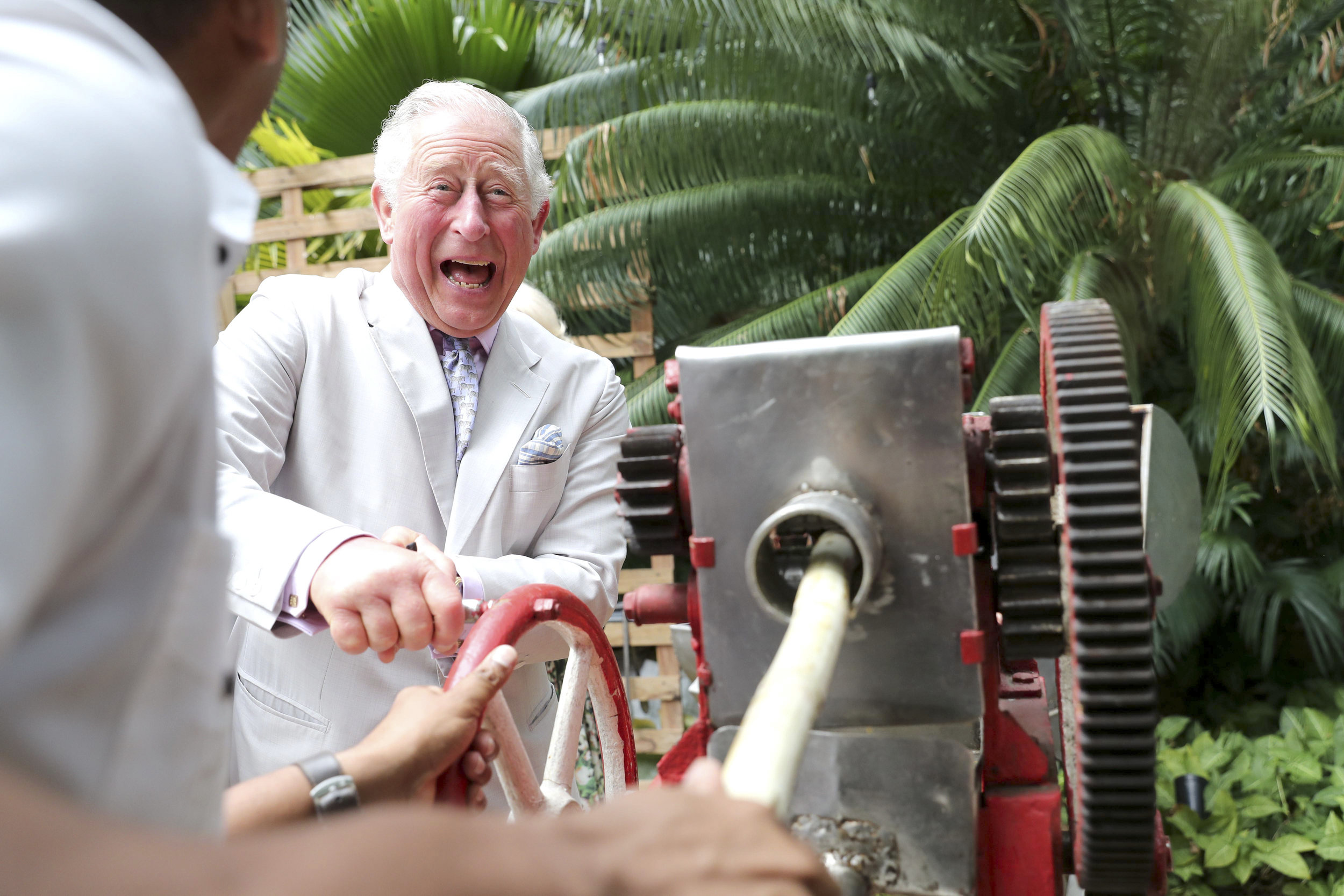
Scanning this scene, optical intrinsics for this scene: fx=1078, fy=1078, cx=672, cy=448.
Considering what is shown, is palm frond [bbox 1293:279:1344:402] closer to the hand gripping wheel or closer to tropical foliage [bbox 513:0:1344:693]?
tropical foliage [bbox 513:0:1344:693]

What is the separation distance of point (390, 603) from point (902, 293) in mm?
3537

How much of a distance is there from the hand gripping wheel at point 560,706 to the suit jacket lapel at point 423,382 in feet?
2.04

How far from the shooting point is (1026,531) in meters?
0.95

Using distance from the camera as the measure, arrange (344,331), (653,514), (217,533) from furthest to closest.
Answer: (344,331), (653,514), (217,533)

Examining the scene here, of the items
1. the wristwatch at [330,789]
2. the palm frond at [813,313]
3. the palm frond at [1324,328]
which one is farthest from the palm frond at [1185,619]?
the wristwatch at [330,789]

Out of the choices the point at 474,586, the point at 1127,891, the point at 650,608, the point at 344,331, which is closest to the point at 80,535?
the point at 650,608

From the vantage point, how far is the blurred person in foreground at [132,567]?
0.35m

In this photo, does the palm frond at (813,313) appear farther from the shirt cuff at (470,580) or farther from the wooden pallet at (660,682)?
the shirt cuff at (470,580)

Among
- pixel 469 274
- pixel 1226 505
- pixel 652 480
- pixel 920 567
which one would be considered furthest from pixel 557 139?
pixel 920 567

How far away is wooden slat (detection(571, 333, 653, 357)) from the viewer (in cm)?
527

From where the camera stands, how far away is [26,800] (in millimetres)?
357

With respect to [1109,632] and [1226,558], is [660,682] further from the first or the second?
[1109,632]

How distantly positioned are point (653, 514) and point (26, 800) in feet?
2.32

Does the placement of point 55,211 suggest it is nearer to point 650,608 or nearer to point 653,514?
point 653,514
